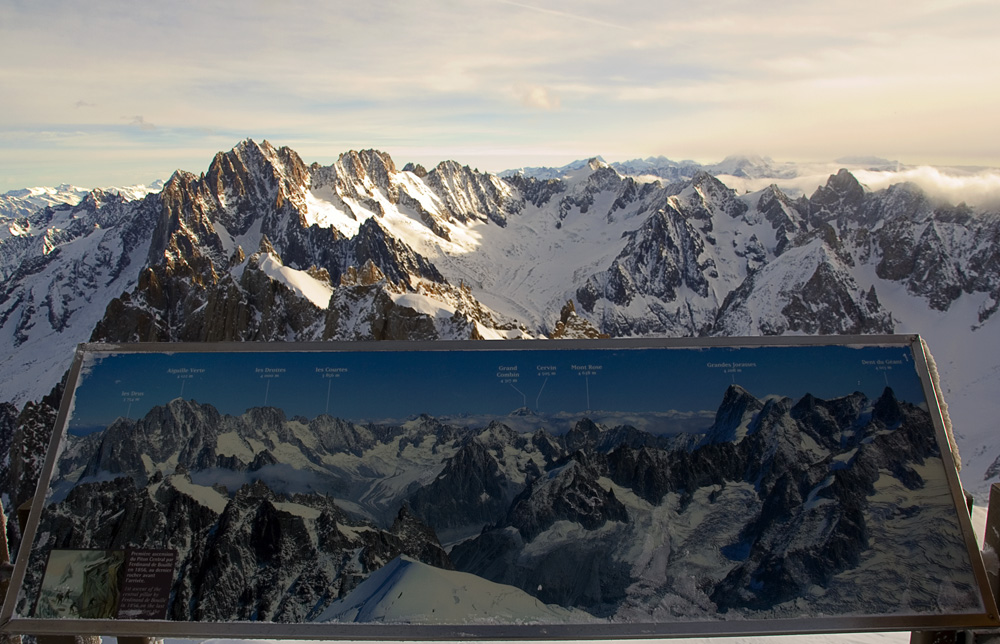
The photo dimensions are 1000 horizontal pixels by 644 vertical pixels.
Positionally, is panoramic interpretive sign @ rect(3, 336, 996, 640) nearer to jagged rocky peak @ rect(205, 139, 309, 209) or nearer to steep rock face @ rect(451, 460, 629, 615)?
steep rock face @ rect(451, 460, 629, 615)

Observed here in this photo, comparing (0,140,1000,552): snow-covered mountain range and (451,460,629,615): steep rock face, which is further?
(0,140,1000,552): snow-covered mountain range

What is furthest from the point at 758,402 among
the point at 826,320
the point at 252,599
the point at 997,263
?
the point at 997,263

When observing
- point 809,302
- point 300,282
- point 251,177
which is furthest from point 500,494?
point 251,177

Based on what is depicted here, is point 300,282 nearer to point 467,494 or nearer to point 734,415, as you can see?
point 467,494

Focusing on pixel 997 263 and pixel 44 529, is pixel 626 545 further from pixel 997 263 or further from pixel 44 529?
pixel 997 263

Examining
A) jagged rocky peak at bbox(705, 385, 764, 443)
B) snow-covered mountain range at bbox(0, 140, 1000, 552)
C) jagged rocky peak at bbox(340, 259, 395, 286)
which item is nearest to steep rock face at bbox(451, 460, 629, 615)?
jagged rocky peak at bbox(705, 385, 764, 443)
